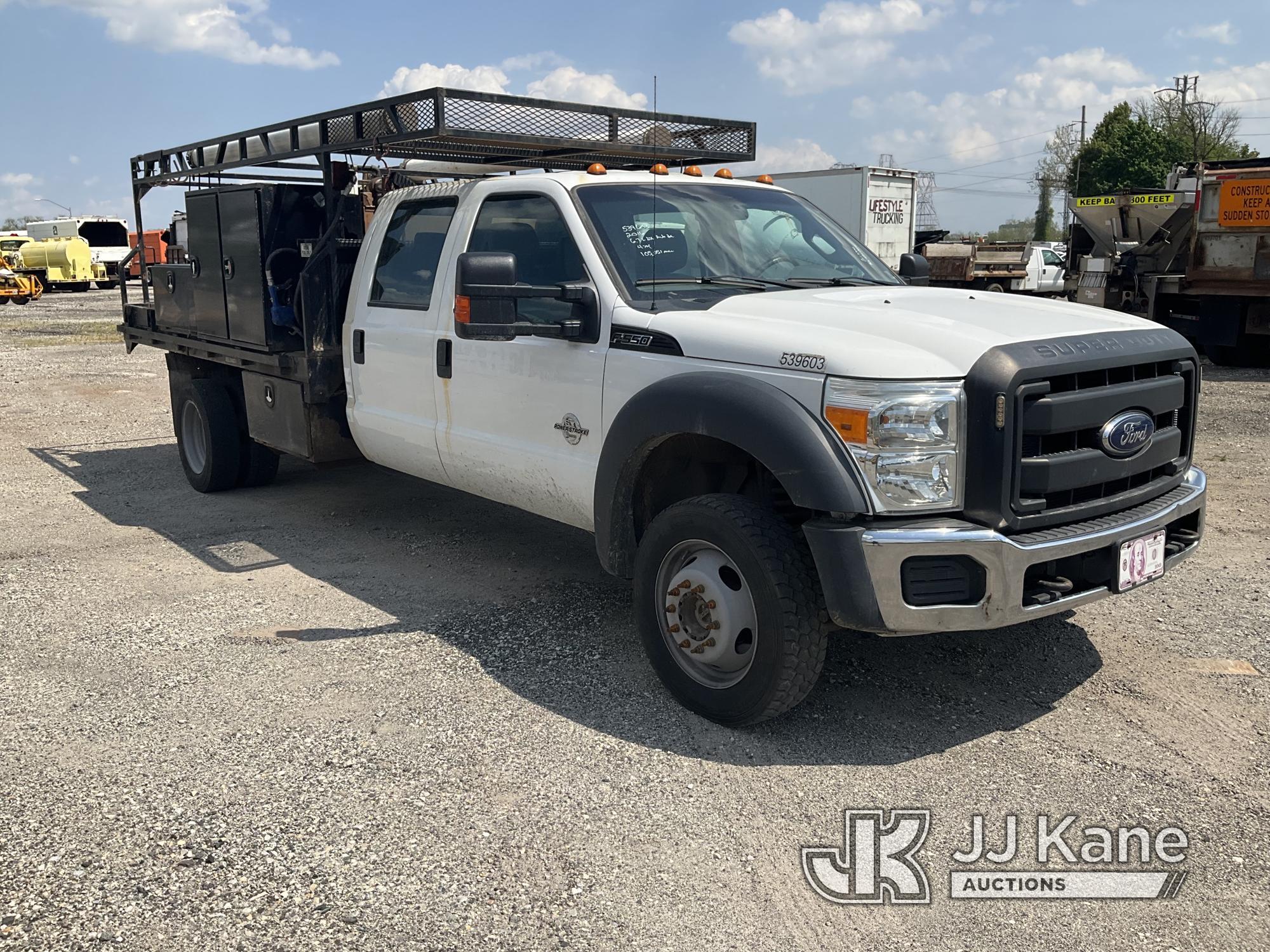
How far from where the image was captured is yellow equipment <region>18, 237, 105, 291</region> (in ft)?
136

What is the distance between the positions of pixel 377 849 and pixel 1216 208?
51.0 feet

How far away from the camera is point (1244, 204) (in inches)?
584

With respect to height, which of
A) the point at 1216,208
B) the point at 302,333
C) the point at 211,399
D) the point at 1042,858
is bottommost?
the point at 1042,858

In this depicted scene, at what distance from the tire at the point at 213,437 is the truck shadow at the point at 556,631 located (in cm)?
16

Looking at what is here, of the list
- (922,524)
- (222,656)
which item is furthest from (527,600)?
(922,524)

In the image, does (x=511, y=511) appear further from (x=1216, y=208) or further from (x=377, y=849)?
(x=1216, y=208)

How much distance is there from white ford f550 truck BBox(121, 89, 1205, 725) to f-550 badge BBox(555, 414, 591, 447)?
1cm

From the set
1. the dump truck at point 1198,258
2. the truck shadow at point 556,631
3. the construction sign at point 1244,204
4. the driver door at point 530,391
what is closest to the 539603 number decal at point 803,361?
the driver door at point 530,391

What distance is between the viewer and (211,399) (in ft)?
25.0

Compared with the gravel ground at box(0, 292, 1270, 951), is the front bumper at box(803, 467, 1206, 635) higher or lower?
higher

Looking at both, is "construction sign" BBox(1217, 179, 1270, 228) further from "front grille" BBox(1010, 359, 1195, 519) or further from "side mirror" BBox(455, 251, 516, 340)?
"side mirror" BBox(455, 251, 516, 340)

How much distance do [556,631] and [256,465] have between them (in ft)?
12.4

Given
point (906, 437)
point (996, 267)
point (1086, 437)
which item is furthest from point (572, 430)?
point (996, 267)

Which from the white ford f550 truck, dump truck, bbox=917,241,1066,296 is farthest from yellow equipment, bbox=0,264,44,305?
the white ford f550 truck
